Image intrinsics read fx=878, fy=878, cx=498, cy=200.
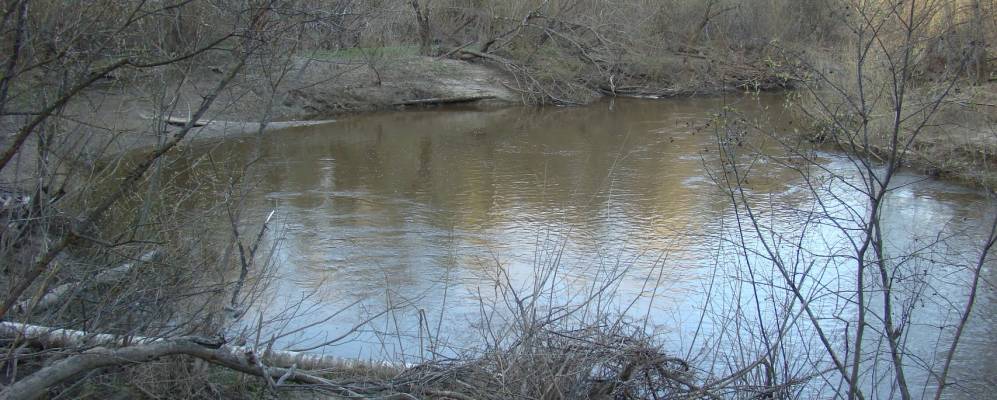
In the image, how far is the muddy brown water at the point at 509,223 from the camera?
220 inches

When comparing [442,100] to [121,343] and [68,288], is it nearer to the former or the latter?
[68,288]

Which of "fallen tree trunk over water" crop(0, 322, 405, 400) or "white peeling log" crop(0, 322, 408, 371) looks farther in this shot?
"white peeling log" crop(0, 322, 408, 371)

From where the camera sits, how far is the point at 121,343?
371cm

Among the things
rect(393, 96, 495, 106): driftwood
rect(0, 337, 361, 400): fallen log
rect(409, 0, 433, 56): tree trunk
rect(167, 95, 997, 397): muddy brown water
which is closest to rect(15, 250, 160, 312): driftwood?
rect(0, 337, 361, 400): fallen log

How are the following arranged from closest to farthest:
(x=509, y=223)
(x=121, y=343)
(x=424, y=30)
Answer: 1. (x=121, y=343)
2. (x=509, y=223)
3. (x=424, y=30)

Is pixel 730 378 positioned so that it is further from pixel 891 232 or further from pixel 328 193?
pixel 328 193

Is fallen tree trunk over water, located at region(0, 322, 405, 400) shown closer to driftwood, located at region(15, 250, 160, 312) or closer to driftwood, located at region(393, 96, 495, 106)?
driftwood, located at region(15, 250, 160, 312)

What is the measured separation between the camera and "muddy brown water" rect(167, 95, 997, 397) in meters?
5.58

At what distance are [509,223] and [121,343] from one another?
16.3 feet

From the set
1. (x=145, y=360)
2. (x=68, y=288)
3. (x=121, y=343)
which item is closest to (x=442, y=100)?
(x=68, y=288)

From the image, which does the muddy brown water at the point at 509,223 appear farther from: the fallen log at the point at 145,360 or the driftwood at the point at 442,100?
the driftwood at the point at 442,100

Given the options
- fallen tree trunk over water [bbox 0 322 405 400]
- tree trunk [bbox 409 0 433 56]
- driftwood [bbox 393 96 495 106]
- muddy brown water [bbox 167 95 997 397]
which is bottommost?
muddy brown water [bbox 167 95 997 397]

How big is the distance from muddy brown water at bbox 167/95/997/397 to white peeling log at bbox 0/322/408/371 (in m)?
0.20

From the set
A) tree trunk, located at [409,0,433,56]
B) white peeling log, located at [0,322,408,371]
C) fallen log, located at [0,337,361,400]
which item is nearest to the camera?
fallen log, located at [0,337,361,400]
